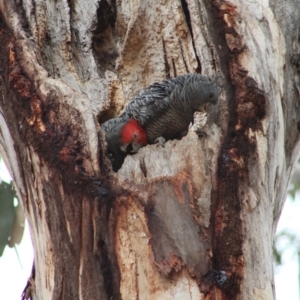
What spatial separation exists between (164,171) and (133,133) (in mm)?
1120

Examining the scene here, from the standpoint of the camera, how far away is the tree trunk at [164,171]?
2.41 metres

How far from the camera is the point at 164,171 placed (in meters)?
2.61

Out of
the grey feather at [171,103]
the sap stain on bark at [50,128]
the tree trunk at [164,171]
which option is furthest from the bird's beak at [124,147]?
the sap stain on bark at [50,128]

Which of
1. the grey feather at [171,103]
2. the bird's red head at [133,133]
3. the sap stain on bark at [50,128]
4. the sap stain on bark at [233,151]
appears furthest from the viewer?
the bird's red head at [133,133]

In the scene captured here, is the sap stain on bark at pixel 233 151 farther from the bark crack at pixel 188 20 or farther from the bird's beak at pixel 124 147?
the bird's beak at pixel 124 147

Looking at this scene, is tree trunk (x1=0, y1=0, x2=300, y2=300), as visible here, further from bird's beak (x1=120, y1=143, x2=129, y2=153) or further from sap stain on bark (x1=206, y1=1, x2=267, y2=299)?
bird's beak (x1=120, y1=143, x2=129, y2=153)

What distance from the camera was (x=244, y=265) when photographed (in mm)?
2416

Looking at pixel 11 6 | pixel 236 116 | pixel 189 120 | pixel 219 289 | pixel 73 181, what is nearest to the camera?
pixel 219 289

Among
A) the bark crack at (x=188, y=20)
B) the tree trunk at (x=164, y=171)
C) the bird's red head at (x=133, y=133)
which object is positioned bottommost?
the tree trunk at (x=164, y=171)

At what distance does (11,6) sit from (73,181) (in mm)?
1103

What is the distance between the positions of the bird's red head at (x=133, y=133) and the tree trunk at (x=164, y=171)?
0.37 meters

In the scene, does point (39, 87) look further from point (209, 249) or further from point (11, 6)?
point (209, 249)

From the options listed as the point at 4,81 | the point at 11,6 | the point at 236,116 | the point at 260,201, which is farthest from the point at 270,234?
the point at 11,6

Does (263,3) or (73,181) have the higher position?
(263,3)
